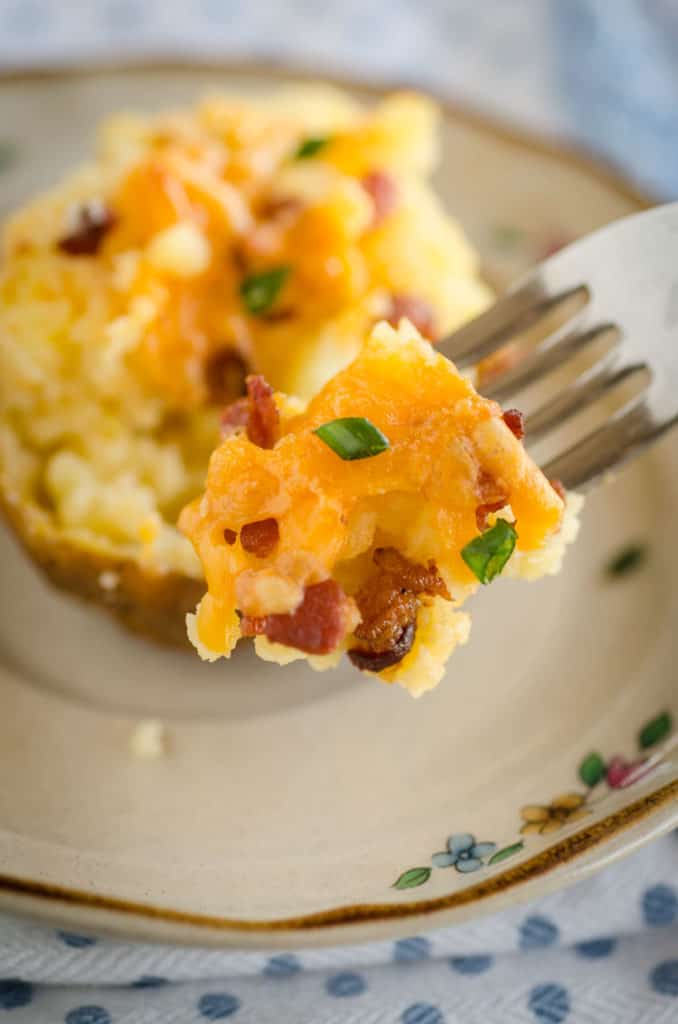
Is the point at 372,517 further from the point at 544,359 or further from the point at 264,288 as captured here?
the point at 264,288

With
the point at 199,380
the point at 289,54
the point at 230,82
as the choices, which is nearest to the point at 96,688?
the point at 199,380

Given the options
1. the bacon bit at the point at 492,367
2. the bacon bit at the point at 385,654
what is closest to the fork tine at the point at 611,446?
the bacon bit at the point at 492,367

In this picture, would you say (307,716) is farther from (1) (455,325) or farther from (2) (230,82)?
(2) (230,82)

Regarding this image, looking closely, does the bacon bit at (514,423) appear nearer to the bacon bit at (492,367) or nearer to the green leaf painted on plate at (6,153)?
the bacon bit at (492,367)

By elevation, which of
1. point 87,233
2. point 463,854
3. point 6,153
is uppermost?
point 6,153

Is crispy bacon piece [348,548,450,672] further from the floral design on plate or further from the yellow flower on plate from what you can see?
the yellow flower on plate

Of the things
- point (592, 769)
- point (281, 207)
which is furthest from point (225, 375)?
point (592, 769)

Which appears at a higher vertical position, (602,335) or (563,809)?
(602,335)

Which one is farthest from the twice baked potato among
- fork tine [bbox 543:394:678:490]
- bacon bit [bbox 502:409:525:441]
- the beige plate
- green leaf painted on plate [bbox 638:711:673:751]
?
green leaf painted on plate [bbox 638:711:673:751]
